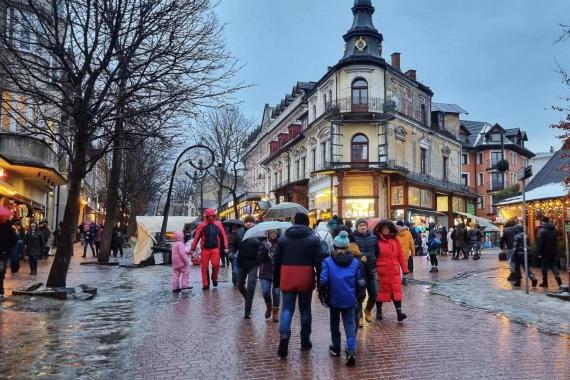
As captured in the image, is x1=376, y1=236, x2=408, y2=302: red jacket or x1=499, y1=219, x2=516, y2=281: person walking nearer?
x1=376, y1=236, x2=408, y2=302: red jacket

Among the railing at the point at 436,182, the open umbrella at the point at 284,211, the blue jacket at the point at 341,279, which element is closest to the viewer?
the blue jacket at the point at 341,279

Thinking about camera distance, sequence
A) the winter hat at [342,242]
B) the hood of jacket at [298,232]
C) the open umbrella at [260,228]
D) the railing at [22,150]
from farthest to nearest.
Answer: the railing at [22,150]
the open umbrella at [260,228]
the hood of jacket at [298,232]
the winter hat at [342,242]

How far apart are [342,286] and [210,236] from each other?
727cm

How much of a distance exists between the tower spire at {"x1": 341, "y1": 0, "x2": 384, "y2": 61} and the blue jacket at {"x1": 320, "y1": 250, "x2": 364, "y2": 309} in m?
34.1

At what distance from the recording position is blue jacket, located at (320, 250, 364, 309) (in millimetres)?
6660

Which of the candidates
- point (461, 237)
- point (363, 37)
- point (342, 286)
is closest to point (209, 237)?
point (342, 286)

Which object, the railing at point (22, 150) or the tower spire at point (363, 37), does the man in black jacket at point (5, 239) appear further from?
the tower spire at point (363, 37)

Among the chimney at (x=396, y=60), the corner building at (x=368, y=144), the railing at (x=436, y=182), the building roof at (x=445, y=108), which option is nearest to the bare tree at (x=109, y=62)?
the corner building at (x=368, y=144)

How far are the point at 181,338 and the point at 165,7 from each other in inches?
308

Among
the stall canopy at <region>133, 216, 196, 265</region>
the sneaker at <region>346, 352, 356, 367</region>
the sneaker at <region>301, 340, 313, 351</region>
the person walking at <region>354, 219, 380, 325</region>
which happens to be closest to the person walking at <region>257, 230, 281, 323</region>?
the person walking at <region>354, 219, 380, 325</region>

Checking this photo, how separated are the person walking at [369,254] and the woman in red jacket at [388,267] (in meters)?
0.26

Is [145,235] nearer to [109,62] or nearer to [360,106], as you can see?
[109,62]

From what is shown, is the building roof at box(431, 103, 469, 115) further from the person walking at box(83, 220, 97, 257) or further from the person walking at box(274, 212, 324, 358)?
the person walking at box(274, 212, 324, 358)

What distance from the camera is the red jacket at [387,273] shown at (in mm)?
9438
